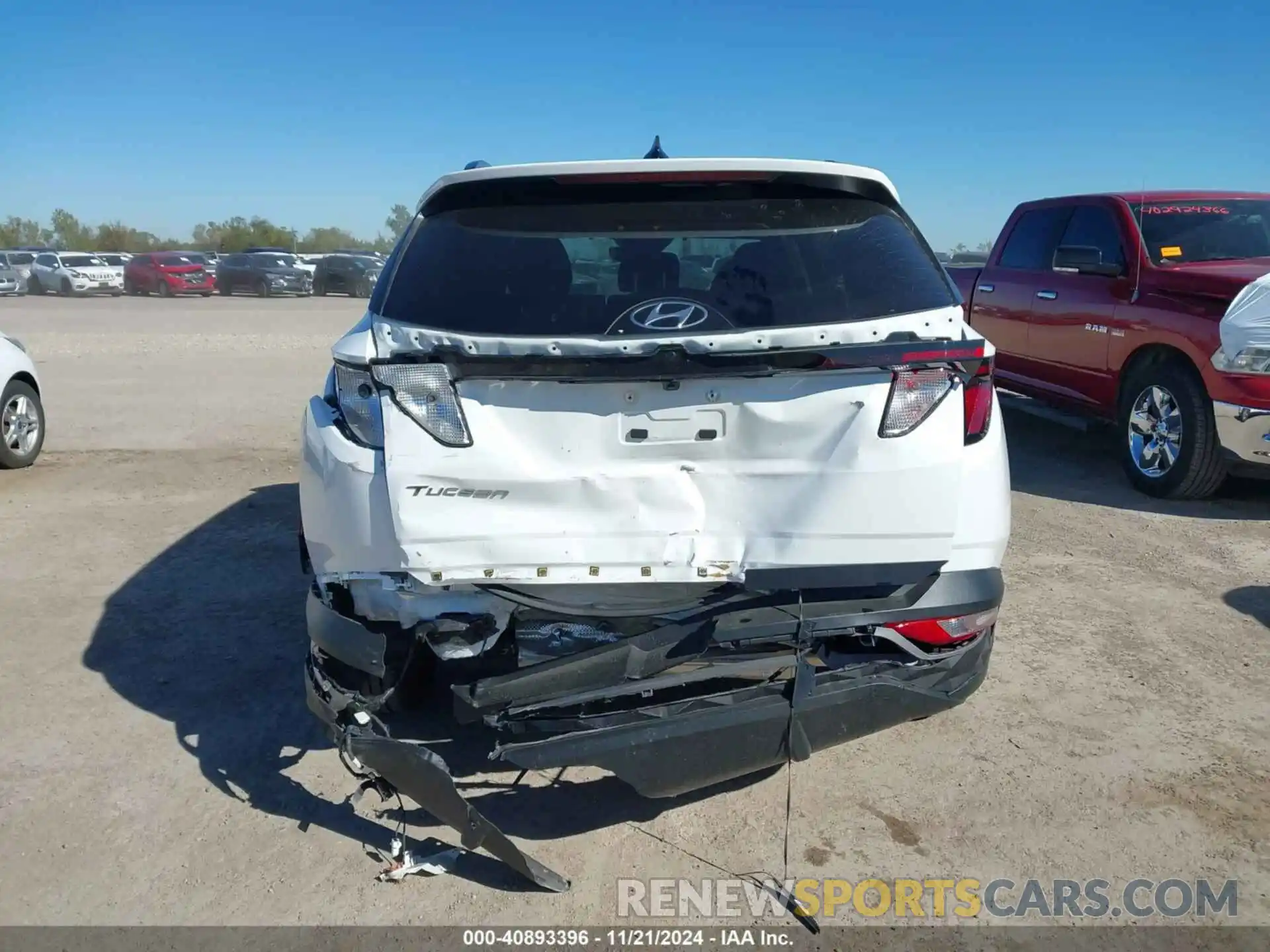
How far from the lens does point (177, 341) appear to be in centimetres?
1739

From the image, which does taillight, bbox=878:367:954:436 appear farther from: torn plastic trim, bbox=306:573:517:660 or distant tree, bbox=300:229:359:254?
distant tree, bbox=300:229:359:254

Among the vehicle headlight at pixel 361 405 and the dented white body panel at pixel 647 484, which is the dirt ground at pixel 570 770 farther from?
the vehicle headlight at pixel 361 405

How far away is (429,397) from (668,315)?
2.28 feet

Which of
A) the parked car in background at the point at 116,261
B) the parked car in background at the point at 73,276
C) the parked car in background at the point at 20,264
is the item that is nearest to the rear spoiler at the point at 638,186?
the parked car in background at the point at 73,276

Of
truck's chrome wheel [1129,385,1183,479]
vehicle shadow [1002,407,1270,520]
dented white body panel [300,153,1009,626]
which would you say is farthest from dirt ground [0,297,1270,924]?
dented white body panel [300,153,1009,626]

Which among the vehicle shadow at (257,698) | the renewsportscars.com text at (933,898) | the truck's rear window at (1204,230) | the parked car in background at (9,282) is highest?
the truck's rear window at (1204,230)

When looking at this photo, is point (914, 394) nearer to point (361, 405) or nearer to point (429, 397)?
point (429, 397)

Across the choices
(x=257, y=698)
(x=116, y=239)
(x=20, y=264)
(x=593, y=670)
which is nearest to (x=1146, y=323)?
(x=593, y=670)

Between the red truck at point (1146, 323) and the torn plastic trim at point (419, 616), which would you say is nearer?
the torn plastic trim at point (419, 616)

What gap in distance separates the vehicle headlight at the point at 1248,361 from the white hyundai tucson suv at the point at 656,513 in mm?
4103

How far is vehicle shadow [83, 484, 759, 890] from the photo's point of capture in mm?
3215

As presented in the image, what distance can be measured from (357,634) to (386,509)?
379mm

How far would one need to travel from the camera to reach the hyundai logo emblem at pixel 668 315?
2809mm

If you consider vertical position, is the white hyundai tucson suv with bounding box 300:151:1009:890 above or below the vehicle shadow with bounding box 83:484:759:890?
above
